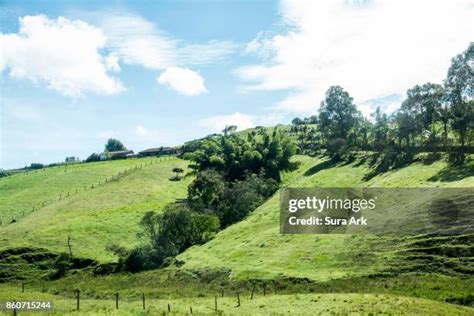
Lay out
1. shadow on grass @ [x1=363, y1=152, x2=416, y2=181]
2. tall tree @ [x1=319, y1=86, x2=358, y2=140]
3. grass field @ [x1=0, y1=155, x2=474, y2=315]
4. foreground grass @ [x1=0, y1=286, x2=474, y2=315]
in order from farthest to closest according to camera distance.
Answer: tall tree @ [x1=319, y1=86, x2=358, y2=140]
shadow on grass @ [x1=363, y1=152, x2=416, y2=181]
grass field @ [x1=0, y1=155, x2=474, y2=315]
foreground grass @ [x1=0, y1=286, x2=474, y2=315]

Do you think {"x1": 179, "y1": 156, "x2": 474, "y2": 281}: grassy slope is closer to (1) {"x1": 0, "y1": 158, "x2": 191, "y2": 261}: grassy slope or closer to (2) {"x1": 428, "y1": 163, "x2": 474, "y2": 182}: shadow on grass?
(2) {"x1": 428, "y1": 163, "x2": 474, "y2": 182}: shadow on grass

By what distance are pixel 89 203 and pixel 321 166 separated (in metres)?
59.2

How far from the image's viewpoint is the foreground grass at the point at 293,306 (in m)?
42.9

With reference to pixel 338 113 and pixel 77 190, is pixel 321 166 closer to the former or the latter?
pixel 338 113

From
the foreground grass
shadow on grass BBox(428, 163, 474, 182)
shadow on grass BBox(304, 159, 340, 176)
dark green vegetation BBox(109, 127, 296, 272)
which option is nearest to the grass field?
the foreground grass

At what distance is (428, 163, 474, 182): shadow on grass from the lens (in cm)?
7881

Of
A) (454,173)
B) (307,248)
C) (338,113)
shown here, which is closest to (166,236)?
(307,248)

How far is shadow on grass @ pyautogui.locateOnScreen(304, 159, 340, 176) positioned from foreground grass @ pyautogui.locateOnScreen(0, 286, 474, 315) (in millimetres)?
72645

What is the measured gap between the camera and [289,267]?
66.1 metres

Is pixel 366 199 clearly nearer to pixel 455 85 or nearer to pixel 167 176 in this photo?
pixel 455 85

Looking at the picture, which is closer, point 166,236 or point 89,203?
point 166,236

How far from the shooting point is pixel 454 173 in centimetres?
8175

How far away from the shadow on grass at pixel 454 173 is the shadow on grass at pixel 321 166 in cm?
3884

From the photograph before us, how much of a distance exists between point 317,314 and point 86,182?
12818cm
